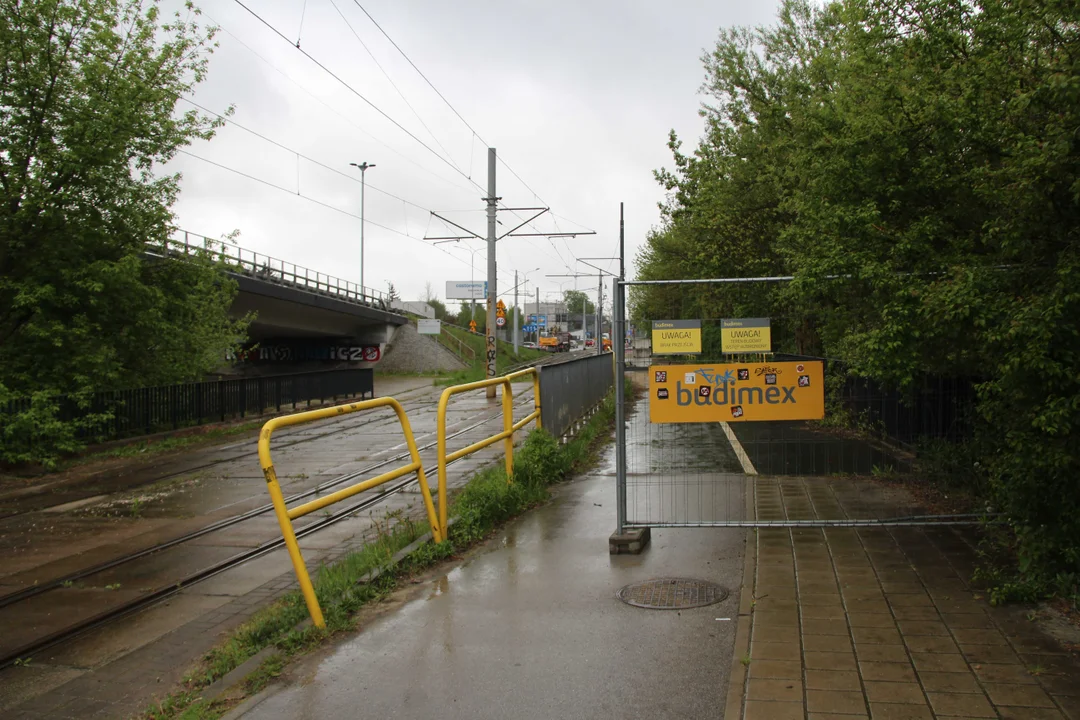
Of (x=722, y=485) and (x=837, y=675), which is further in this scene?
(x=722, y=485)

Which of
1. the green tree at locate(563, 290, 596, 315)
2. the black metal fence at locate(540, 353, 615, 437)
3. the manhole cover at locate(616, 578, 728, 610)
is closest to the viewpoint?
the manhole cover at locate(616, 578, 728, 610)

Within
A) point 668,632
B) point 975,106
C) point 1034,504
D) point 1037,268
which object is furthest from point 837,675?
point 975,106

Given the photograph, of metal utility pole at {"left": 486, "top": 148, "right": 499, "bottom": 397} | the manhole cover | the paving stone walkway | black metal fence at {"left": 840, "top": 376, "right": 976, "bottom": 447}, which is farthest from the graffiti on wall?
the manhole cover

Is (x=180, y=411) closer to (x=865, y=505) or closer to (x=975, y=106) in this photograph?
(x=865, y=505)

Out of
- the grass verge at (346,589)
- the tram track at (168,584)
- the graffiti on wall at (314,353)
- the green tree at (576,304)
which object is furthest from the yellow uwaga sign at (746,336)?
the green tree at (576,304)

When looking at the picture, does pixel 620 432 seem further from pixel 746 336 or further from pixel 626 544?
pixel 746 336

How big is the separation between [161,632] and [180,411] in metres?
13.9

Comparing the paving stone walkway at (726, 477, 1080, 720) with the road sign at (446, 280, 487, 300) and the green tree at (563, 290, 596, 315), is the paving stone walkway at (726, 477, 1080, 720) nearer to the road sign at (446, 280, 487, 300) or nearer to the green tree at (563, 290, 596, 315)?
the road sign at (446, 280, 487, 300)

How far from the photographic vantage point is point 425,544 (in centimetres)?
681

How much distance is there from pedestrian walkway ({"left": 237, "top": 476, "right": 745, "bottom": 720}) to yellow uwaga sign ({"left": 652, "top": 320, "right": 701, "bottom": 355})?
5.36 feet

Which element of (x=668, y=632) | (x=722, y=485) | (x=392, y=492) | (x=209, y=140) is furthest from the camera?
(x=209, y=140)

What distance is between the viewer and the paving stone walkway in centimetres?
380

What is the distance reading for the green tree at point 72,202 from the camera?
13.7m

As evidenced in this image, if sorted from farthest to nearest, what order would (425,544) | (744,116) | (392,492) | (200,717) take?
(744,116) < (392,492) < (425,544) < (200,717)
